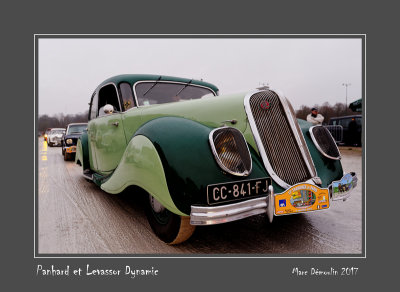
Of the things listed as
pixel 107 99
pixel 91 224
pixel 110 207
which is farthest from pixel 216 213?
pixel 107 99

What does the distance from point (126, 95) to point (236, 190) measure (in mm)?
2510

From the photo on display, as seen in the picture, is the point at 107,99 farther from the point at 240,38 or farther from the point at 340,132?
the point at 340,132

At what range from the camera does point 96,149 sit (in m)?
4.64

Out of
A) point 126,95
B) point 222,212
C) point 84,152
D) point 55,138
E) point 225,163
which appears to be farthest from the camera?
point 55,138

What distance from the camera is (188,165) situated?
2129 mm

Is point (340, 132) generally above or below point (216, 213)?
above

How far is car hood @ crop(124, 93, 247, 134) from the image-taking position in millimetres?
2804

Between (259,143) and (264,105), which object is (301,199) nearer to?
(259,143)

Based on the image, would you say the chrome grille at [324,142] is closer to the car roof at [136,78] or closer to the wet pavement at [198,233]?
the wet pavement at [198,233]

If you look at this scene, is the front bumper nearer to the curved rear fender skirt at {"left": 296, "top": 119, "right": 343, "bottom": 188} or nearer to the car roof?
the curved rear fender skirt at {"left": 296, "top": 119, "right": 343, "bottom": 188}

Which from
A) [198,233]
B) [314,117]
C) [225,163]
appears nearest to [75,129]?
[314,117]

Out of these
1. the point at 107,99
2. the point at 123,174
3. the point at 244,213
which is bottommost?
the point at 244,213

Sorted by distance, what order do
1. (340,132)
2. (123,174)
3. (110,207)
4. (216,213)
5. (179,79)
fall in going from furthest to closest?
(340,132), (179,79), (110,207), (123,174), (216,213)

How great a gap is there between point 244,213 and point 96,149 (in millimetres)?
3345
